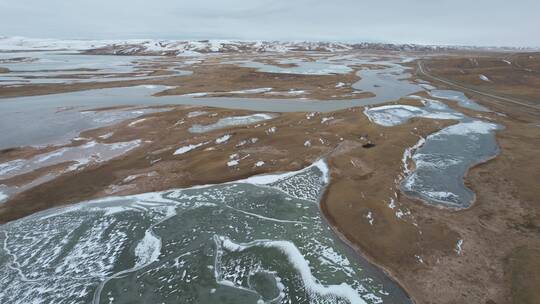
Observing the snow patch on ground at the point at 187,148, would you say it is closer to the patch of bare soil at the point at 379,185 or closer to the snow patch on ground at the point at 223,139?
the patch of bare soil at the point at 379,185

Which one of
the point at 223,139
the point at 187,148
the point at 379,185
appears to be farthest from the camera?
the point at 223,139

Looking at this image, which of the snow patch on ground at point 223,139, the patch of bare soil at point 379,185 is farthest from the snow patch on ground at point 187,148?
the snow patch on ground at point 223,139

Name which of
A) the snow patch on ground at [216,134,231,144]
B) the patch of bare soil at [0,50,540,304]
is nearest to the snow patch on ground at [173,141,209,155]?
the patch of bare soil at [0,50,540,304]

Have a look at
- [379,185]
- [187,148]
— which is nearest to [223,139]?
[187,148]

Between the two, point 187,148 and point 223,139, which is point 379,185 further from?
point 187,148

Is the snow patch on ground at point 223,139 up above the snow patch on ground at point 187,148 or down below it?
above

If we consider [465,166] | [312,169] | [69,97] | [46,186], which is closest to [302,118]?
[312,169]

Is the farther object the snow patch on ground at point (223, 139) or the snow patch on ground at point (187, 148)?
the snow patch on ground at point (223, 139)

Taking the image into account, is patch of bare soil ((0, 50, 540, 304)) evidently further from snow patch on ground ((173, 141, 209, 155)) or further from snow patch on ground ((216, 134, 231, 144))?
snow patch on ground ((173, 141, 209, 155))

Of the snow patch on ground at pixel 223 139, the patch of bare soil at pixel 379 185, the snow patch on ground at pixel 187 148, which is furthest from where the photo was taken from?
the snow patch on ground at pixel 223 139

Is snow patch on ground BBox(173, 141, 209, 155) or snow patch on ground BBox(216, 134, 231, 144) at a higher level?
snow patch on ground BBox(216, 134, 231, 144)

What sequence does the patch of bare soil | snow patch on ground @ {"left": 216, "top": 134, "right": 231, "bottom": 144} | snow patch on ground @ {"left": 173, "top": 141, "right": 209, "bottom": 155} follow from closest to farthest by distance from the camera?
the patch of bare soil → snow patch on ground @ {"left": 173, "top": 141, "right": 209, "bottom": 155} → snow patch on ground @ {"left": 216, "top": 134, "right": 231, "bottom": 144}

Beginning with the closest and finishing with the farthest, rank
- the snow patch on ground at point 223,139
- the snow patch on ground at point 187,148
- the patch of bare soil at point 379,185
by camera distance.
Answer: the patch of bare soil at point 379,185 → the snow patch on ground at point 187,148 → the snow patch on ground at point 223,139
